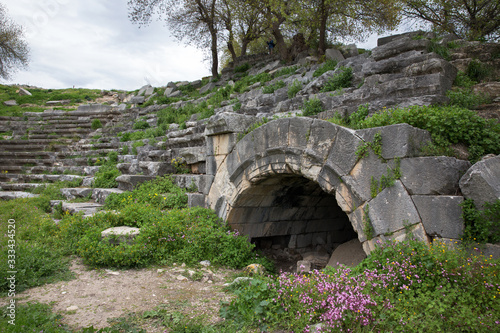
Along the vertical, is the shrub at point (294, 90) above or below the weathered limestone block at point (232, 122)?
above

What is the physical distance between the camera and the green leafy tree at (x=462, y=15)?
33.1 feet

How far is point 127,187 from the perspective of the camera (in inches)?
316

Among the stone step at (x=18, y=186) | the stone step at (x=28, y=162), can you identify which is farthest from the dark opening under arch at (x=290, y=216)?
the stone step at (x=28, y=162)

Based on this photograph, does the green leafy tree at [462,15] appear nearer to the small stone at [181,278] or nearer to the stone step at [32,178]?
the small stone at [181,278]

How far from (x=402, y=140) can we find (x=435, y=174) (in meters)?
0.49

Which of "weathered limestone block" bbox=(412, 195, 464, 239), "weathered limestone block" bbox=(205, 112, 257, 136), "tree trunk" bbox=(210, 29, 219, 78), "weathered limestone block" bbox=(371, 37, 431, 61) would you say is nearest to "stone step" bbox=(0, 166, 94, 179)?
"weathered limestone block" bbox=(205, 112, 257, 136)

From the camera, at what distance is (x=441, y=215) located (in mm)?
3428

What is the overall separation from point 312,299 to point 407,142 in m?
1.95

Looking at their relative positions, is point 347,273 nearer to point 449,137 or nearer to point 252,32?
point 449,137

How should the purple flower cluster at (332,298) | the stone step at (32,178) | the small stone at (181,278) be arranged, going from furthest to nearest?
the stone step at (32,178) < the small stone at (181,278) < the purple flower cluster at (332,298)

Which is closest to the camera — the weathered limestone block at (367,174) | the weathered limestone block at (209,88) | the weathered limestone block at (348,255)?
the weathered limestone block at (367,174)

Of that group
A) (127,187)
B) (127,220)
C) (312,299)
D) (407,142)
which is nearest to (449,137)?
(407,142)

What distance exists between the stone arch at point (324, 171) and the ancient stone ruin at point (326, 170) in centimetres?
1

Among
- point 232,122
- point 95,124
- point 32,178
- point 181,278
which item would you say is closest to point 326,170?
point 232,122
